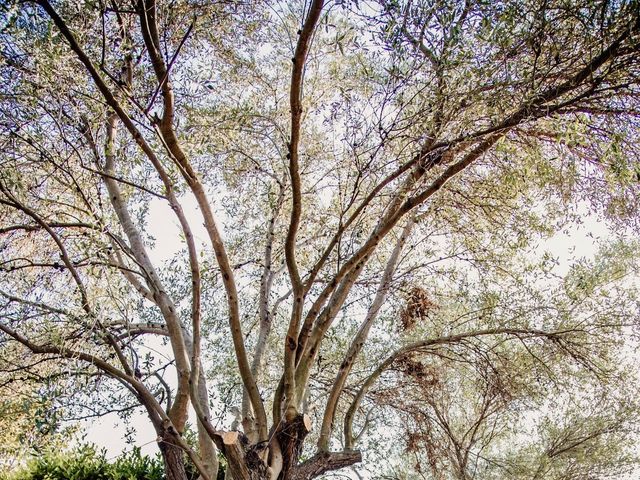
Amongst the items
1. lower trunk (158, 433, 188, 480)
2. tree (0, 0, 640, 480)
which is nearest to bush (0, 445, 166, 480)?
tree (0, 0, 640, 480)

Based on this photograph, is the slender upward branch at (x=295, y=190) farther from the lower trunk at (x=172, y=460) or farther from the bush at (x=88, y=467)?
the bush at (x=88, y=467)

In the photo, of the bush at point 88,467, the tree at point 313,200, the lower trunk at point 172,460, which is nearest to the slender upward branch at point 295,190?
the tree at point 313,200

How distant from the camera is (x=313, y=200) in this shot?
7.45 meters

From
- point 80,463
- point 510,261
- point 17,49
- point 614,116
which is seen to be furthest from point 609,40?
point 80,463

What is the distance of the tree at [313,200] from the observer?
12.4 ft

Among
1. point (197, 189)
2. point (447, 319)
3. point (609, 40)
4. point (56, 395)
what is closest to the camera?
point (609, 40)

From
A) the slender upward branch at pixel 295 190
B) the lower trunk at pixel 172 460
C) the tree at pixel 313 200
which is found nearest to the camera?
the slender upward branch at pixel 295 190

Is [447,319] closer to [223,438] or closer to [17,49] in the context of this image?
[223,438]

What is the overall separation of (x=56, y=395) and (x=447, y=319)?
222 inches

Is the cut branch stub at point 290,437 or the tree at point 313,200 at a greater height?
the tree at point 313,200

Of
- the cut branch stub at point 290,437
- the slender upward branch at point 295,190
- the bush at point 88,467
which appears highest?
the bush at point 88,467

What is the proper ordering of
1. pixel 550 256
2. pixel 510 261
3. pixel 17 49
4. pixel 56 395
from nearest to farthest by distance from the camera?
pixel 56 395, pixel 17 49, pixel 550 256, pixel 510 261

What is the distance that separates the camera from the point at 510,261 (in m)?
6.52

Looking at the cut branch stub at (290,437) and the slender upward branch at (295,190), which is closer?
the slender upward branch at (295,190)
